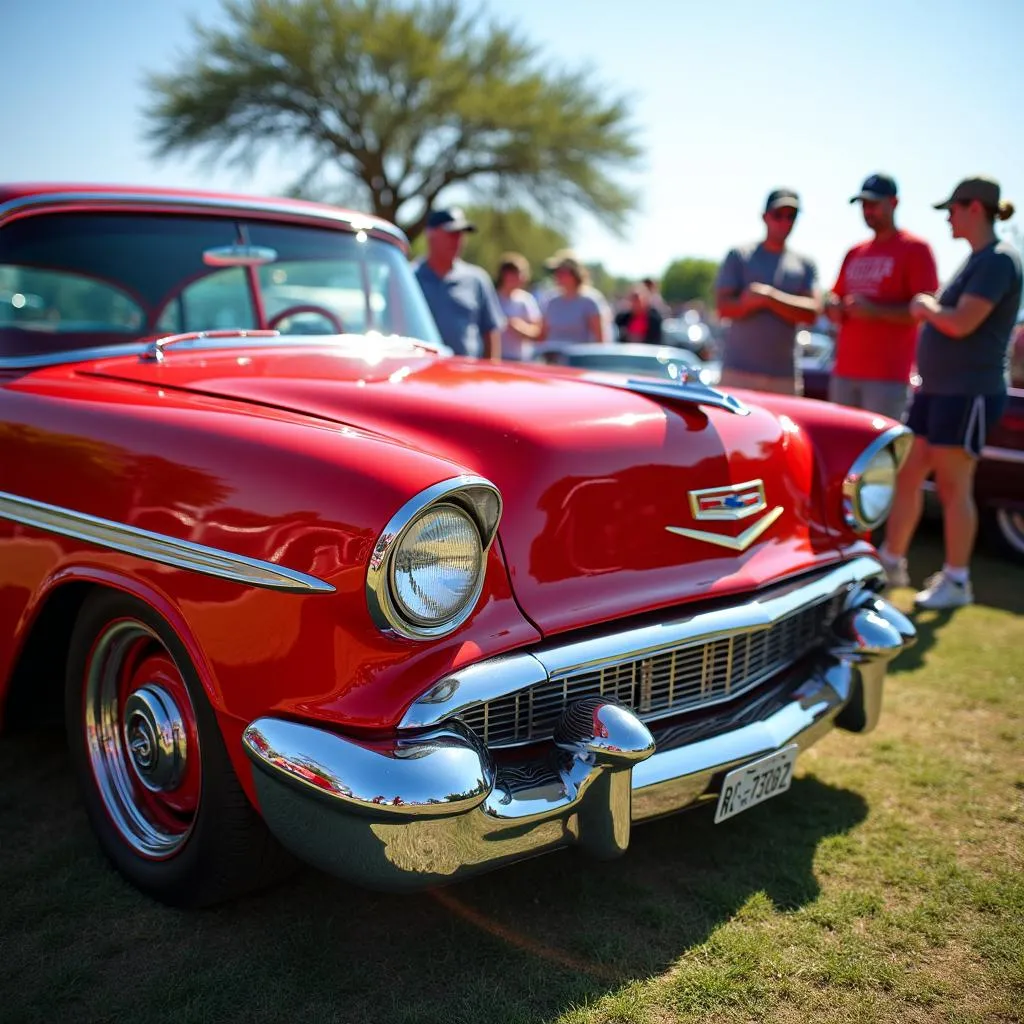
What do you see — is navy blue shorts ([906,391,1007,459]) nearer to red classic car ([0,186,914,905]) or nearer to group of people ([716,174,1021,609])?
group of people ([716,174,1021,609])

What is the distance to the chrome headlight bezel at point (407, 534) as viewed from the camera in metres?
1.65

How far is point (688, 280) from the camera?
104 m

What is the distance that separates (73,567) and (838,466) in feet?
A: 6.54

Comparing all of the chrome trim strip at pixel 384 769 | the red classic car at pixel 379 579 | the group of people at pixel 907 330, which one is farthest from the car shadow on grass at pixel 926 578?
the chrome trim strip at pixel 384 769

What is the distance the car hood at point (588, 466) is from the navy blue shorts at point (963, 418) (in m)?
1.99

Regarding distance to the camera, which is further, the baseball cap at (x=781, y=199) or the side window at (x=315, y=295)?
the baseball cap at (x=781, y=199)

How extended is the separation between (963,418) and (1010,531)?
1.75 metres

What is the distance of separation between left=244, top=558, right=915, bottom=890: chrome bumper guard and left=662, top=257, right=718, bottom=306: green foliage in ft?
333

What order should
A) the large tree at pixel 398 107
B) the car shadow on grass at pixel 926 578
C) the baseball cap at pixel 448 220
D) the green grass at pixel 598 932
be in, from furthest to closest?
the large tree at pixel 398 107 → the baseball cap at pixel 448 220 → the car shadow on grass at pixel 926 578 → the green grass at pixel 598 932

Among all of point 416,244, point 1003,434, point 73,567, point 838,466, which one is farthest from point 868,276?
point 416,244

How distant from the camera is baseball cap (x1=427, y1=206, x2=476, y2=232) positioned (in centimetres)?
467

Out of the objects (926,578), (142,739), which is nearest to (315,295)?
(142,739)

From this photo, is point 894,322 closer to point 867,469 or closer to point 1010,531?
point 1010,531

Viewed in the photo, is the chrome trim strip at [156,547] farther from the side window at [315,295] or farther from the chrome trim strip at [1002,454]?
the chrome trim strip at [1002,454]
